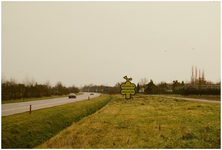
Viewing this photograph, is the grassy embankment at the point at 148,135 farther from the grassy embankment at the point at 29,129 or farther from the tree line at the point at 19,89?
the tree line at the point at 19,89

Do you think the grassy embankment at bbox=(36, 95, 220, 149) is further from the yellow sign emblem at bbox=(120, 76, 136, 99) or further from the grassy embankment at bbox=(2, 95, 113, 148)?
the yellow sign emblem at bbox=(120, 76, 136, 99)

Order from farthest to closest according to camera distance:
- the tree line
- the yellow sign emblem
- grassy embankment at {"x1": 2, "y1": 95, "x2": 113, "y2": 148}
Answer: the tree line
grassy embankment at {"x1": 2, "y1": 95, "x2": 113, "y2": 148}
the yellow sign emblem

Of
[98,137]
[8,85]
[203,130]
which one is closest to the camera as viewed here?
[98,137]

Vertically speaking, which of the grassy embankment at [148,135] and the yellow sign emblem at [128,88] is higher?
the yellow sign emblem at [128,88]

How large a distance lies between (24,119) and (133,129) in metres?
13.6

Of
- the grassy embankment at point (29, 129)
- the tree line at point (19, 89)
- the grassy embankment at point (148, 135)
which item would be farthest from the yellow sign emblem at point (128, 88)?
the tree line at point (19, 89)

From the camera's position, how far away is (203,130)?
18047 millimetres

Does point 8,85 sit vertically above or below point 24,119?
above

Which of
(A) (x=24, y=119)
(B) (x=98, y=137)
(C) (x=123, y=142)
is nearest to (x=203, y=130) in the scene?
(C) (x=123, y=142)

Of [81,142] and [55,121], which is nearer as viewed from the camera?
[81,142]

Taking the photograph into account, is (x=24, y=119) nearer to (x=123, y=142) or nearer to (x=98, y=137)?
(x=98, y=137)

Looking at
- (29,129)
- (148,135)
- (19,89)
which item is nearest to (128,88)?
(148,135)

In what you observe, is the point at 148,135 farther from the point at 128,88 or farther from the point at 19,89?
the point at 19,89

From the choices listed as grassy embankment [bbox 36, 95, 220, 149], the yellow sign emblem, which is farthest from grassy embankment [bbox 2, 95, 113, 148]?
the yellow sign emblem
